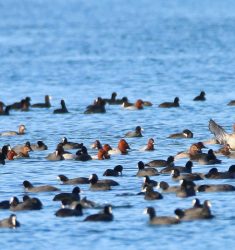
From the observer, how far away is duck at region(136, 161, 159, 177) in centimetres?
3222

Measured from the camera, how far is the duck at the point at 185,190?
29219 mm

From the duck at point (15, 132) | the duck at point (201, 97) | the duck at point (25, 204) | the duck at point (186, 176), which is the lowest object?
the duck at point (25, 204)

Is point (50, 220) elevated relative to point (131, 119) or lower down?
lower down

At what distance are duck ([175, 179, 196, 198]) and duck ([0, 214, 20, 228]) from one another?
4519 mm

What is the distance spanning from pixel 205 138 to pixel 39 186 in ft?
35.7

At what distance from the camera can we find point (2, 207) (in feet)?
93.0

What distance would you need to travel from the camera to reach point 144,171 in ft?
106

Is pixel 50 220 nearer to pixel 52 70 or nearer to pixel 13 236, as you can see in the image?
pixel 13 236

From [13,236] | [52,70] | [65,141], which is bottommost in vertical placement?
[13,236]

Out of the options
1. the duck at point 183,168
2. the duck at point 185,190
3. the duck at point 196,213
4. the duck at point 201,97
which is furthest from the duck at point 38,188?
the duck at point 201,97

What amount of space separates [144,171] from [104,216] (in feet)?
18.8

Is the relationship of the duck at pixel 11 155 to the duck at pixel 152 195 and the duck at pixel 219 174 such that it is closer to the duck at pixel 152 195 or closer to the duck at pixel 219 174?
the duck at pixel 219 174

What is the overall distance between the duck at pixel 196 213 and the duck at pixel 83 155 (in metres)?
8.89

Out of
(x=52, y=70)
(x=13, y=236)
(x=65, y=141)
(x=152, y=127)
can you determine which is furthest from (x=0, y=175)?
(x=52, y=70)
